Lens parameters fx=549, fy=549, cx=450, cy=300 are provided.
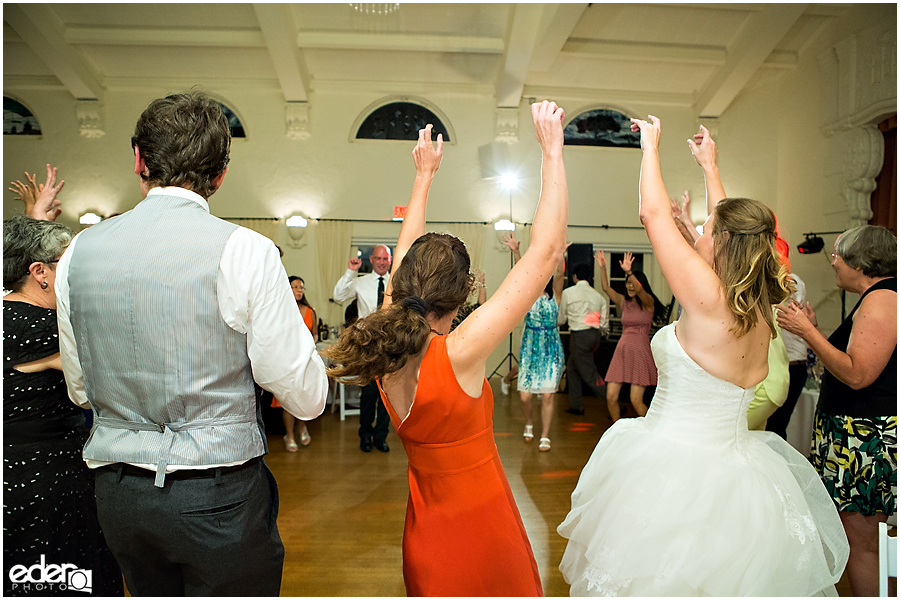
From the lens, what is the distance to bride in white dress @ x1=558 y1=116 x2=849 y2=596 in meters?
1.40

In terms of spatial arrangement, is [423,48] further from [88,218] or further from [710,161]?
Result: [710,161]

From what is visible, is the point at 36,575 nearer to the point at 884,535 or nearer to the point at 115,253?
the point at 115,253

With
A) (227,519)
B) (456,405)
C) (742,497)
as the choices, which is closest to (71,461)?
(227,519)

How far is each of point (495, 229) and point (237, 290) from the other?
7559mm

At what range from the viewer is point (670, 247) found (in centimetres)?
141

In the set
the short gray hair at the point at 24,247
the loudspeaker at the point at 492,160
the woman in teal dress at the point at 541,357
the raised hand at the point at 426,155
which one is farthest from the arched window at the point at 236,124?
the raised hand at the point at 426,155

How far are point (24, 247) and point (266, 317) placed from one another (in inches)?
41.0

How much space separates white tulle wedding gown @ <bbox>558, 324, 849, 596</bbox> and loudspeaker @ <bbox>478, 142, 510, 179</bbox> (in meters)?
7.11

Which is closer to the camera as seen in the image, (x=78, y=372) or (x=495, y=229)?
(x=78, y=372)

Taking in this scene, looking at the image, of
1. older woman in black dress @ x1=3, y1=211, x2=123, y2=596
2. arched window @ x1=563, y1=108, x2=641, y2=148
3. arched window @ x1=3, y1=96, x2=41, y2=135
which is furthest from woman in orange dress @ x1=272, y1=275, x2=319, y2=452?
arched window @ x1=3, y1=96, x2=41, y2=135

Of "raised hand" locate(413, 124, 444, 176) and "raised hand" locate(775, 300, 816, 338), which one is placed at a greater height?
"raised hand" locate(413, 124, 444, 176)

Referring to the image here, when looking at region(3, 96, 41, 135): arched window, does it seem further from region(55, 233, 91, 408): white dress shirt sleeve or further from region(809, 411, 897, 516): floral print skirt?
region(809, 411, 897, 516): floral print skirt

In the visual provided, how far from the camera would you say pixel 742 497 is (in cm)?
146

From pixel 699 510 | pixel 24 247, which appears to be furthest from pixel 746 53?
pixel 24 247
